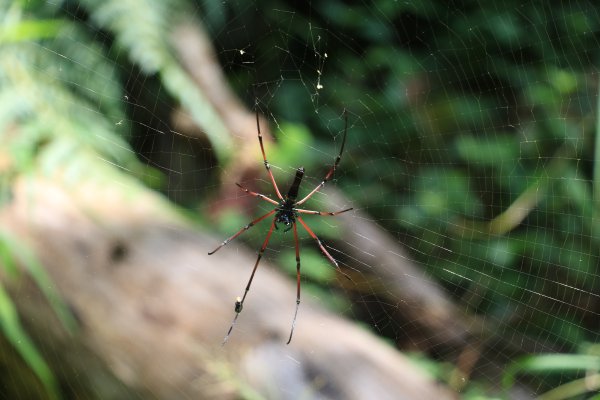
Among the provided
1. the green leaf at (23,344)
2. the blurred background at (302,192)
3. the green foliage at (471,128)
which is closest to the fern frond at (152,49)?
the blurred background at (302,192)

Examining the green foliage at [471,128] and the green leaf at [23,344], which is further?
the green foliage at [471,128]

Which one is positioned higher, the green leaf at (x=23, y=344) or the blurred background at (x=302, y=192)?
the blurred background at (x=302, y=192)

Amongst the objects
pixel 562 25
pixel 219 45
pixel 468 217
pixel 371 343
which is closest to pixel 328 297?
pixel 371 343

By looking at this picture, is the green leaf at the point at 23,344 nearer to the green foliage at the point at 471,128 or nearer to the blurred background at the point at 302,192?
the blurred background at the point at 302,192

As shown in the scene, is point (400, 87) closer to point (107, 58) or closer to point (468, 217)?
point (468, 217)

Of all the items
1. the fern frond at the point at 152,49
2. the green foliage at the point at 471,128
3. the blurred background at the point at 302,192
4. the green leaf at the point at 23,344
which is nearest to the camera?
the green leaf at the point at 23,344

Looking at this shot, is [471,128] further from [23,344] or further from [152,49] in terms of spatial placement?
[23,344]

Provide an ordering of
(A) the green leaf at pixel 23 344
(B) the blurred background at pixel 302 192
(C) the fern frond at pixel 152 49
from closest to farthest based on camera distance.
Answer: (A) the green leaf at pixel 23 344
(B) the blurred background at pixel 302 192
(C) the fern frond at pixel 152 49

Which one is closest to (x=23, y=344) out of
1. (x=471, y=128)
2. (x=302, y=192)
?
(x=302, y=192)

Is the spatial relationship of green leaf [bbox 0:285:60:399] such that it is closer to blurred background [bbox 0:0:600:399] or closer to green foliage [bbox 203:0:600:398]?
blurred background [bbox 0:0:600:399]
